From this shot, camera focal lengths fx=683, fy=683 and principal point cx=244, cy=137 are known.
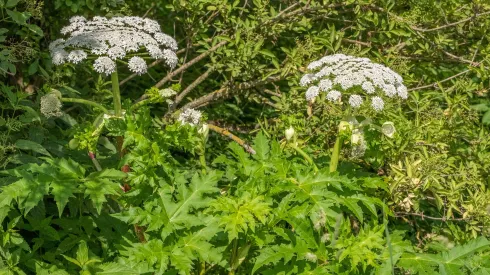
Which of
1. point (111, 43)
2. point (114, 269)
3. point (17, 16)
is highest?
point (17, 16)

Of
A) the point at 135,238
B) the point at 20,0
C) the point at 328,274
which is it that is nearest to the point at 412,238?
the point at 328,274

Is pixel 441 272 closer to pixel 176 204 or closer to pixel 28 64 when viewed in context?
pixel 176 204

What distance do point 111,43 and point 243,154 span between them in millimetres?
929

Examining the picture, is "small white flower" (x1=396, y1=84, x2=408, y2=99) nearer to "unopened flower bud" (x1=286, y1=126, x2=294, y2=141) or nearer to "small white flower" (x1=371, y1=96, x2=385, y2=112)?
"small white flower" (x1=371, y1=96, x2=385, y2=112)

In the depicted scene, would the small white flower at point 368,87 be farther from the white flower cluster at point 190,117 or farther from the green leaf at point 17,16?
the green leaf at point 17,16

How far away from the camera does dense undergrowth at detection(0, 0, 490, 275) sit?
10.9 feet

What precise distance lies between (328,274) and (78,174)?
131 centimetres

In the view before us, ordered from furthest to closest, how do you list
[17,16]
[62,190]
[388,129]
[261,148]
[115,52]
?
1. [17,16]
2. [261,148]
3. [388,129]
4. [115,52]
5. [62,190]

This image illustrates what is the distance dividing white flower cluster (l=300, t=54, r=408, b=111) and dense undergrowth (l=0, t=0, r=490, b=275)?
0.16m

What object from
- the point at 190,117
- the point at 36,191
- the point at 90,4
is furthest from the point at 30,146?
the point at 90,4

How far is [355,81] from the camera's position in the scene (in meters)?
3.45

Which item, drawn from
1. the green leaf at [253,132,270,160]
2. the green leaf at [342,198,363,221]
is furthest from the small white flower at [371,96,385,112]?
the green leaf at [253,132,270,160]

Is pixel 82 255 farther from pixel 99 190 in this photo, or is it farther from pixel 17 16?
pixel 17 16

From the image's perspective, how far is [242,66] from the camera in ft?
16.0
